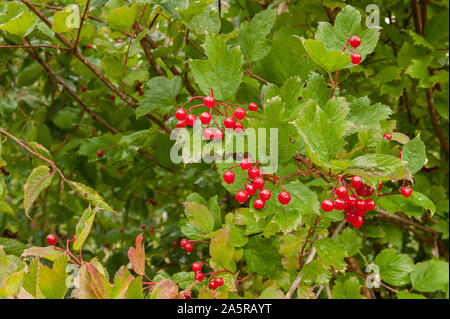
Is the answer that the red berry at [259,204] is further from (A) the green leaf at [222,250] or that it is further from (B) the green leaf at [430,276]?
(B) the green leaf at [430,276]

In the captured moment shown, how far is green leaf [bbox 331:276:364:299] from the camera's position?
0.84 meters

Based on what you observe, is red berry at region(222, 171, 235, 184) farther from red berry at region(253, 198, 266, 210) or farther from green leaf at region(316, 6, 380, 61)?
green leaf at region(316, 6, 380, 61)

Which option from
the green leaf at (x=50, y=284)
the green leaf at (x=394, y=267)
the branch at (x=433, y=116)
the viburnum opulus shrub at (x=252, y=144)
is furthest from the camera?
Result: the branch at (x=433, y=116)

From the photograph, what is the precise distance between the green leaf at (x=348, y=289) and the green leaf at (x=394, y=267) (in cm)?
15

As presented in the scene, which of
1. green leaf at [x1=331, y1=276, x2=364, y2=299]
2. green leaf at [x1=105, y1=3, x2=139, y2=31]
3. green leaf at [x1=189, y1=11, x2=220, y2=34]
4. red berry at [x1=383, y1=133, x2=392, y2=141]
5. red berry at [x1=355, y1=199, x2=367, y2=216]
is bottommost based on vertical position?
green leaf at [x1=331, y1=276, x2=364, y2=299]

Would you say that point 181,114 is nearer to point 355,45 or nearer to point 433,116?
point 355,45

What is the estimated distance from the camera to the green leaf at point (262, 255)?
2.74 feet

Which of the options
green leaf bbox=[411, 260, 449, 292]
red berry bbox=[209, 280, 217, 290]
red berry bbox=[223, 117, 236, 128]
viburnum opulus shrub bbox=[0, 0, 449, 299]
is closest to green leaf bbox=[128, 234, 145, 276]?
viburnum opulus shrub bbox=[0, 0, 449, 299]

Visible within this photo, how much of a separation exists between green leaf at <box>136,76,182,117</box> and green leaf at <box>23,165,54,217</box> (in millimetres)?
316

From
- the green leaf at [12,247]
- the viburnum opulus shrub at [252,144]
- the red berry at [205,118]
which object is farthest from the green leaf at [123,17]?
the green leaf at [12,247]

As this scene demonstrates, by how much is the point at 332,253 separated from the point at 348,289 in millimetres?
141

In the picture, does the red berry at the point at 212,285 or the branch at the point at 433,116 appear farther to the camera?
the branch at the point at 433,116
